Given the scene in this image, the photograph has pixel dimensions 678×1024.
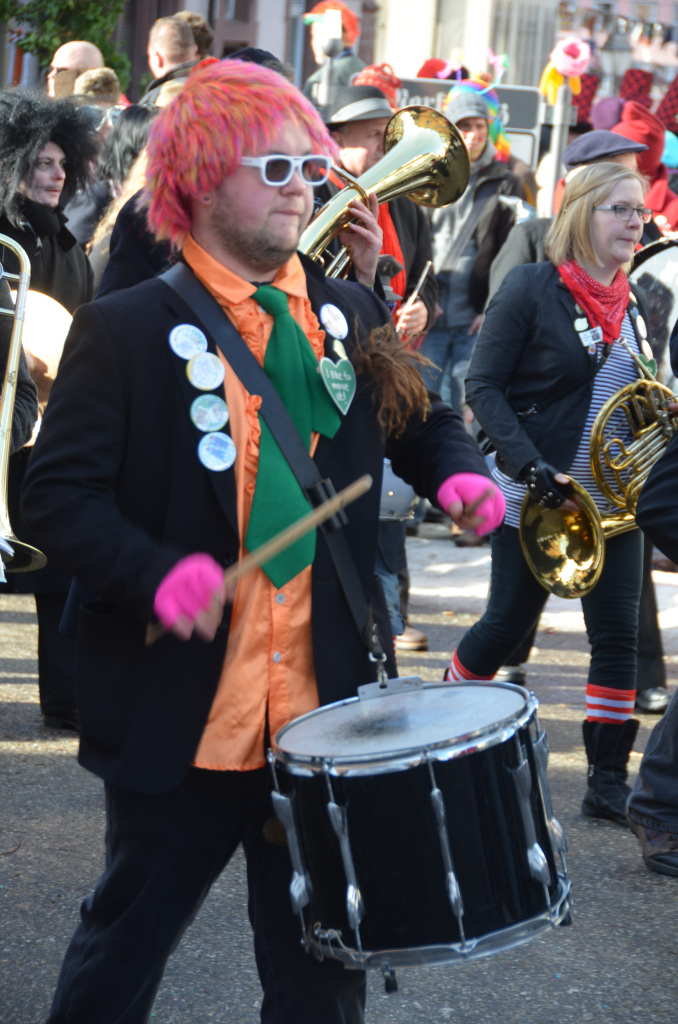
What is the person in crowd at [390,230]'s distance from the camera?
491 centimetres

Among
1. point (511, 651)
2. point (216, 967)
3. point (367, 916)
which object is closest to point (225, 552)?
point (367, 916)

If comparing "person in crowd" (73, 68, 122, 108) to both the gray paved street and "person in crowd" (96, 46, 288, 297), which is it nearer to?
the gray paved street

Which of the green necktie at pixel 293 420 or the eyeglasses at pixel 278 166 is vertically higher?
the eyeglasses at pixel 278 166

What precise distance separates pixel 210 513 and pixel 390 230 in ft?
9.81

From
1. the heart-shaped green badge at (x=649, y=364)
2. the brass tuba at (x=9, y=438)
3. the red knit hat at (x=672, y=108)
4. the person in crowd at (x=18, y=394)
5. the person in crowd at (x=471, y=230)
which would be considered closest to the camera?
the brass tuba at (x=9, y=438)

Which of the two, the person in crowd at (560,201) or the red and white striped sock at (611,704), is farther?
the person in crowd at (560,201)

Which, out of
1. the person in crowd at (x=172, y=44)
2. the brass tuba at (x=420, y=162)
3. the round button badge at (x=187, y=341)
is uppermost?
the person in crowd at (x=172, y=44)

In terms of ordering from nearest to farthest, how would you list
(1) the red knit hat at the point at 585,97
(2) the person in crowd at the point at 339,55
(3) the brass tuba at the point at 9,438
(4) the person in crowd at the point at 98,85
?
(3) the brass tuba at the point at 9,438 → (4) the person in crowd at the point at 98,85 → (2) the person in crowd at the point at 339,55 → (1) the red knit hat at the point at 585,97

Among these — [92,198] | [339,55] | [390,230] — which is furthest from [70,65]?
[390,230]

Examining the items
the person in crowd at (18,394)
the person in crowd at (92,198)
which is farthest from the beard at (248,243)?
the person in crowd at (92,198)

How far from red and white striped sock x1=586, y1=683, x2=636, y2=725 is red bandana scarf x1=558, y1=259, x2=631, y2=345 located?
1.04m

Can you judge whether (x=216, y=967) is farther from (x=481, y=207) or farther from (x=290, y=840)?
(x=481, y=207)

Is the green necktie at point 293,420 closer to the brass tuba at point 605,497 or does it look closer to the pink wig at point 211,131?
the pink wig at point 211,131

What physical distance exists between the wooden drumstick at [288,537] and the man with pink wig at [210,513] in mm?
21
